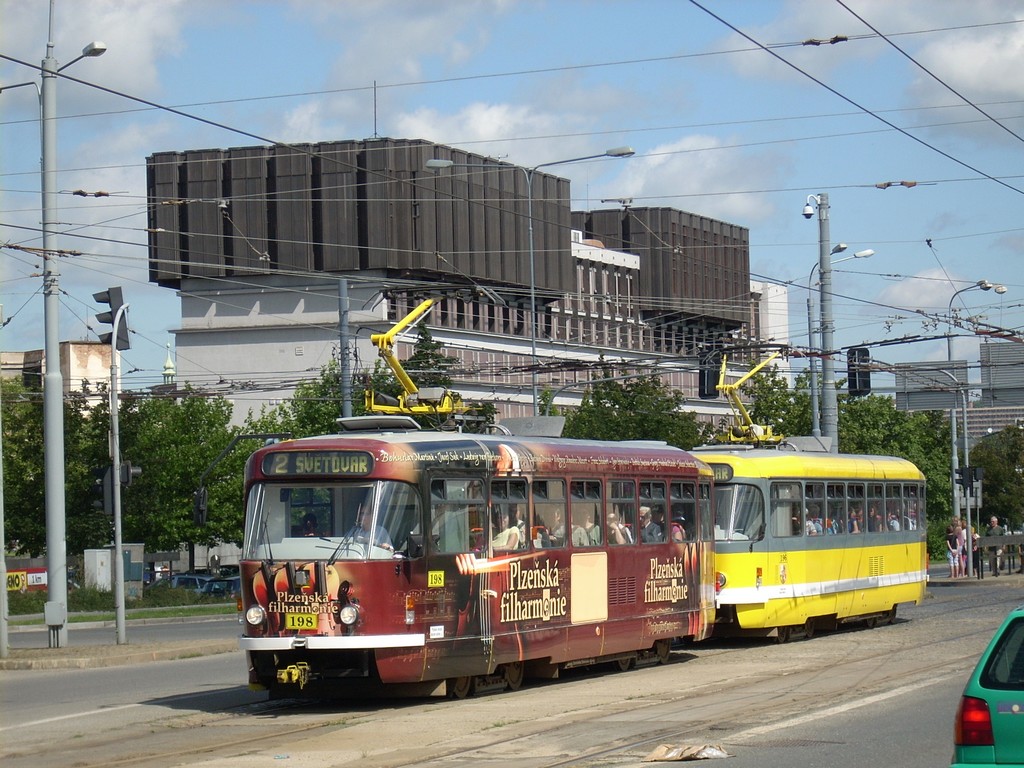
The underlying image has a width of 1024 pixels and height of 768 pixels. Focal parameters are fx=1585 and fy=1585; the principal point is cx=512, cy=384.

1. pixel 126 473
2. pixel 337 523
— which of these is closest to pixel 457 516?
pixel 337 523

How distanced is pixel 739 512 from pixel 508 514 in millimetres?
6869

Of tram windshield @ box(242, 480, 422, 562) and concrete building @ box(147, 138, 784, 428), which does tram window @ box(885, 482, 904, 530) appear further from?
concrete building @ box(147, 138, 784, 428)

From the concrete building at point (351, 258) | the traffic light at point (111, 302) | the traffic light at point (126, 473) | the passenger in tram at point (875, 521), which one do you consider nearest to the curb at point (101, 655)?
the traffic light at point (126, 473)

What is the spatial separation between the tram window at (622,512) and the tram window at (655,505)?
244mm

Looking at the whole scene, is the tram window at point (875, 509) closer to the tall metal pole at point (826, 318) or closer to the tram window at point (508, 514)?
the tall metal pole at point (826, 318)

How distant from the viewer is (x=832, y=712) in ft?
45.0

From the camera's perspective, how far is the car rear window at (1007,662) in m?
7.09

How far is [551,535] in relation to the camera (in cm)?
1777

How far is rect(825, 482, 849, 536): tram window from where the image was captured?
82.6ft

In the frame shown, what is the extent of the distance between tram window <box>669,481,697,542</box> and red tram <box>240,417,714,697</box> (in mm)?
1295

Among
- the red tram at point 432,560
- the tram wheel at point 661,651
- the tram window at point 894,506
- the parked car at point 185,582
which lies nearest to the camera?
the red tram at point 432,560

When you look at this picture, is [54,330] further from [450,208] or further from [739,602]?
[450,208]

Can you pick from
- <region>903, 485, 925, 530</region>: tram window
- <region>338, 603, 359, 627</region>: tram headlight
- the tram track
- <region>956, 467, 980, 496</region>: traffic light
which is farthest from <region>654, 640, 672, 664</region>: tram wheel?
<region>956, 467, 980, 496</region>: traffic light

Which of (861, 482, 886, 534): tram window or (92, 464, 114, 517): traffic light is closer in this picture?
(92, 464, 114, 517): traffic light
